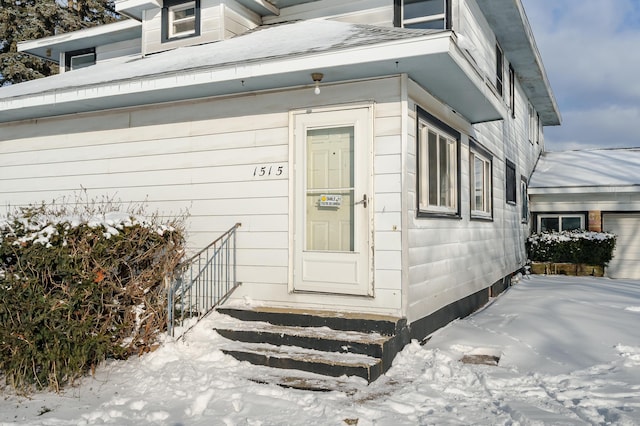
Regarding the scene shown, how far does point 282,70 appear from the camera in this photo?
18.5 feet

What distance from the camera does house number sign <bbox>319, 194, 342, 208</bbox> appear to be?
5969 mm

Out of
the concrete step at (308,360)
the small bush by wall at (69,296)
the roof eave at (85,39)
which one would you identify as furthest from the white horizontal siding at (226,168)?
the roof eave at (85,39)

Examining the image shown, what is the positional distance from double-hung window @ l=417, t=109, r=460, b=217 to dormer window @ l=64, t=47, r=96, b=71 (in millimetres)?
8331

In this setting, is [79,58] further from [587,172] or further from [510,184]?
[587,172]

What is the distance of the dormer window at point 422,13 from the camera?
25.1 feet

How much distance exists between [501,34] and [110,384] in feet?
30.1

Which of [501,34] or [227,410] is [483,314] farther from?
[501,34]

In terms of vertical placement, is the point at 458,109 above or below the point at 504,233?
above

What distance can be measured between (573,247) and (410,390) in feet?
34.0

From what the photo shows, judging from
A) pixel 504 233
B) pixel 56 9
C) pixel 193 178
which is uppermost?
pixel 56 9

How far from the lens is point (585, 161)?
56.3 feet

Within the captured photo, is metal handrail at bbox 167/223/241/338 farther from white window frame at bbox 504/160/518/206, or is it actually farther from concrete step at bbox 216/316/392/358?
white window frame at bbox 504/160/518/206

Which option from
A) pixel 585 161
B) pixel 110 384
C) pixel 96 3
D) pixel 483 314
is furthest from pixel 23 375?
pixel 96 3

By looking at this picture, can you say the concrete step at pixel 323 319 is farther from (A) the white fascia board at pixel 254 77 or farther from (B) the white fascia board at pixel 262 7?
(B) the white fascia board at pixel 262 7
